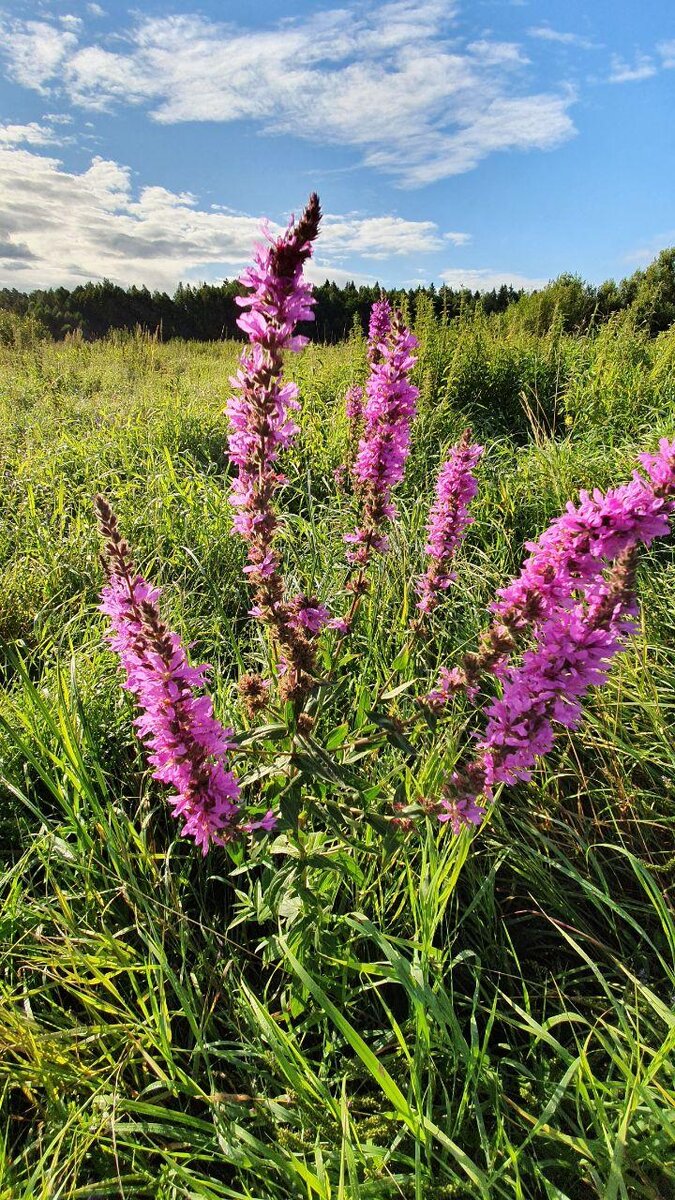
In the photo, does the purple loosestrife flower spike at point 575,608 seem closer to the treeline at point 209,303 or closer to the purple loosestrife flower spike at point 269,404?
the purple loosestrife flower spike at point 269,404

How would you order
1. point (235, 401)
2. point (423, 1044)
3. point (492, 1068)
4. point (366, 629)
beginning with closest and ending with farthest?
point (423, 1044), point (235, 401), point (492, 1068), point (366, 629)

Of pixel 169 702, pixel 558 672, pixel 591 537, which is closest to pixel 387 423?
pixel 591 537

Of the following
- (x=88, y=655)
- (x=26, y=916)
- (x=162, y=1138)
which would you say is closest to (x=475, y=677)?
(x=162, y=1138)

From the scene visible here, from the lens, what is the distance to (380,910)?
1.85 m

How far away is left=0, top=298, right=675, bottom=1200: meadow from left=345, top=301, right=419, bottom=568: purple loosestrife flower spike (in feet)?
2.08

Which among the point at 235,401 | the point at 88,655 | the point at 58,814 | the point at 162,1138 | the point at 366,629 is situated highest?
the point at 235,401

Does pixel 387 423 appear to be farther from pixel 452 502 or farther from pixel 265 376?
pixel 265 376

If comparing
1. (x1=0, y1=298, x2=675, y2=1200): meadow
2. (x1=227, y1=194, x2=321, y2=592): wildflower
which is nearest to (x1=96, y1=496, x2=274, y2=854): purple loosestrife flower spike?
(x1=0, y1=298, x2=675, y2=1200): meadow

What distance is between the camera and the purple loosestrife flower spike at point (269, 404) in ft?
4.58

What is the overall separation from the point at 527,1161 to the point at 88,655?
2351 millimetres

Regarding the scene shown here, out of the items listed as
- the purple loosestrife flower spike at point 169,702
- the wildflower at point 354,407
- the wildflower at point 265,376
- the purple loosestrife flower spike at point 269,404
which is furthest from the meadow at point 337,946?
the wildflower at point 354,407

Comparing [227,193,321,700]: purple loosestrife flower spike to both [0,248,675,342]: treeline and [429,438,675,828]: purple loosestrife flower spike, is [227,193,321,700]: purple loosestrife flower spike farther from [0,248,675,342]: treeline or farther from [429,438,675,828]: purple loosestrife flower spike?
[0,248,675,342]: treeline

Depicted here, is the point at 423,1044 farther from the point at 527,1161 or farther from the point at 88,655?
the point at 88,655

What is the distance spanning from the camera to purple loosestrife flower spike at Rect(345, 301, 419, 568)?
6.77 ft
